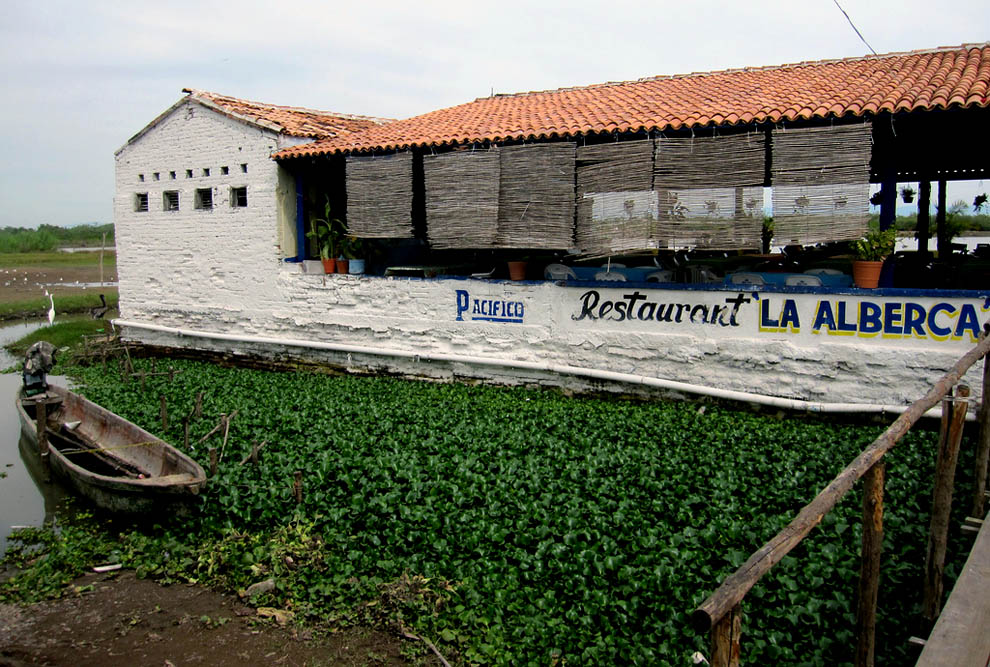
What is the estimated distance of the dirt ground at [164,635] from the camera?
563cm

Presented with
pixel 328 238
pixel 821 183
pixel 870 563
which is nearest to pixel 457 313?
pixel 328 238

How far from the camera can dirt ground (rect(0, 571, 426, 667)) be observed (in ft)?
18.5

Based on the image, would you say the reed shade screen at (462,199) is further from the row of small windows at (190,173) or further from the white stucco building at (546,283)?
the row of small windows at (190,173)

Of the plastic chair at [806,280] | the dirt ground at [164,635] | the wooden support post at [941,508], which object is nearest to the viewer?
the wooden support post at [941,508]

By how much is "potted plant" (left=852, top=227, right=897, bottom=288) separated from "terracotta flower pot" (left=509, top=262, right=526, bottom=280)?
507 cm

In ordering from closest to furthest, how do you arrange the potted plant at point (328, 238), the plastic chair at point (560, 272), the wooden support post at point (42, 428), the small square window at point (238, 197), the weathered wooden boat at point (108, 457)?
the weathered wooden boat at point (108, 457) → the wooden support post at point (42, 428) → the plastic chair at point (560, 272) → the potted plant at point (328, 238) → the small square window at point (238, 197)

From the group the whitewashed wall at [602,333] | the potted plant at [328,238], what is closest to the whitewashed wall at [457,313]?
the whitewashed wall at [602,333]

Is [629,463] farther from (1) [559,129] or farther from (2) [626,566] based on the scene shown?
(1) [559,129]

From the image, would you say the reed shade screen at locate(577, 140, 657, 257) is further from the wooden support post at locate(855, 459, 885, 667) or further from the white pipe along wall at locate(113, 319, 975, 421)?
the wooden support post at locate(855, 459, 885, 667)

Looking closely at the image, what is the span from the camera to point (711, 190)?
33.8 feet

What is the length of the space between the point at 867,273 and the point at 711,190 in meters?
2.32

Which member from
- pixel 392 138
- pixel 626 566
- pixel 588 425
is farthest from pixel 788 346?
pixel 392 138

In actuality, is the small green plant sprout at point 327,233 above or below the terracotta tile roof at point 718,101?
below

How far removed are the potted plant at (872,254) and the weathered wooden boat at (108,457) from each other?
8.48 metres
